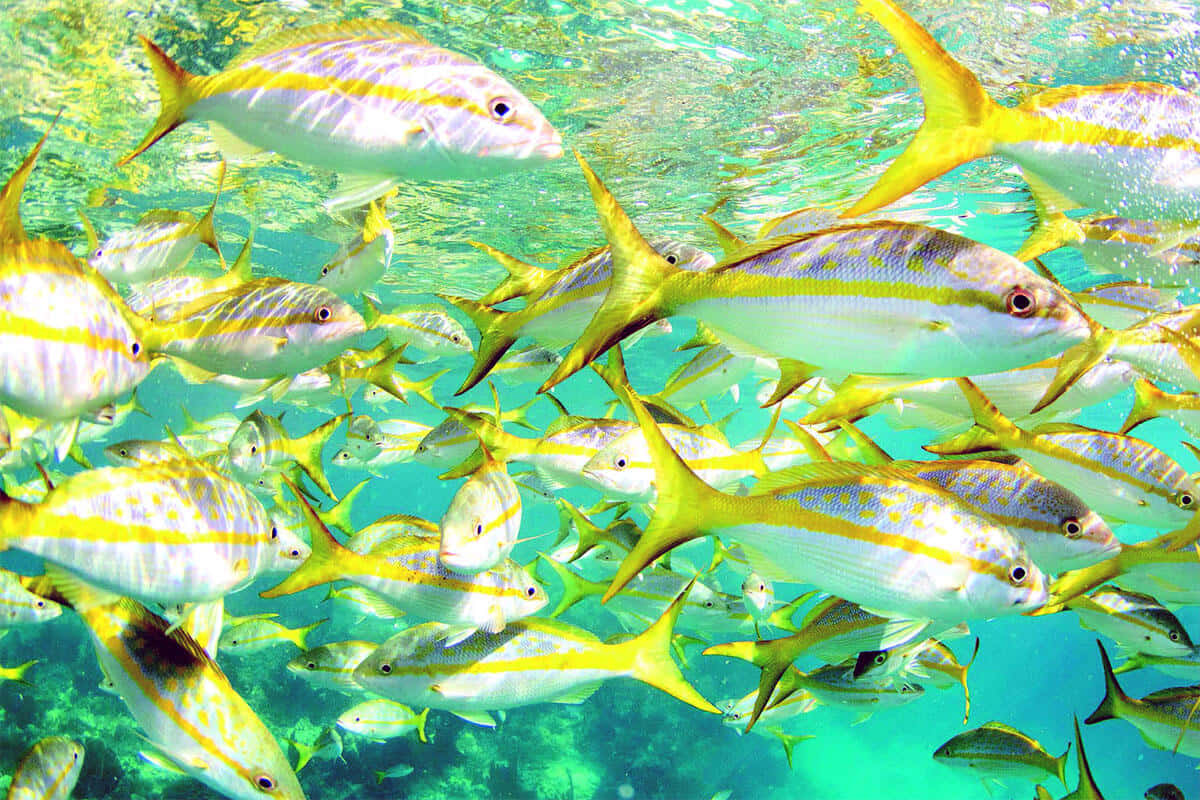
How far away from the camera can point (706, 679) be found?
18.7 meters

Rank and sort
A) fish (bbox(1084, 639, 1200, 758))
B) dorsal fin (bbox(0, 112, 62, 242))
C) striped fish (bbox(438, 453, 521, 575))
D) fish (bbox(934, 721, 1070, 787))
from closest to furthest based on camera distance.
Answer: dorsal fin (bbox(0, 112, 62, 242)), striped fish (bbox(438, 453, 521, 575)), fish (bbox(1084, 639, 1200, 758)), fish (bbox(934, 721, 1070, 787))

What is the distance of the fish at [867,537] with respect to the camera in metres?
2.24

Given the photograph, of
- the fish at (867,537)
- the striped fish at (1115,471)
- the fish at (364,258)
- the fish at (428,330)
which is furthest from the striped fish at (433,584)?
the fish at (428,330)

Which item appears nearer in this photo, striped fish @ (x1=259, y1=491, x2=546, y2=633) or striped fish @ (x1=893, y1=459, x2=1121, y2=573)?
striped fish @ (x1=893, y1=459, x2=1121, y2=573)

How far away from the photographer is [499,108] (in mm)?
2197

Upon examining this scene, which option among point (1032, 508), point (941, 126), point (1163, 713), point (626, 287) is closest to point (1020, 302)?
point (941, 126)

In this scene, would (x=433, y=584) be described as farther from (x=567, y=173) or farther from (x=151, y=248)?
(x=567, y=173)

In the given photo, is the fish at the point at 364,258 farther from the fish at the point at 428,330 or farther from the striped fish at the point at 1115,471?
the striped fish at the point at 1115,471

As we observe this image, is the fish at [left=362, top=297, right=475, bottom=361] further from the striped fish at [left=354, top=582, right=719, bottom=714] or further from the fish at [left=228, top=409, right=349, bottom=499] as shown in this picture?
the striped fish at [left=354, top=582, right=719, bottom=714]

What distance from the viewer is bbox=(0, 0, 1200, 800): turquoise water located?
7738 millimetres

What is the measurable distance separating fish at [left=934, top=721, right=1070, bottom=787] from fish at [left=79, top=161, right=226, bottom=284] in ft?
20.8

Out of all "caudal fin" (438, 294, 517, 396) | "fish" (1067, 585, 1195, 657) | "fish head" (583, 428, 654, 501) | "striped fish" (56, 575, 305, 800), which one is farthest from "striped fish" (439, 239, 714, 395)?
"fish" (1067, 585, 1195, 657)

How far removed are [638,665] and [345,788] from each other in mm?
10934

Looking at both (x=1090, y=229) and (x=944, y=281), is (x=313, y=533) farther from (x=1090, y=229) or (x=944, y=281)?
(x=1090, y=229)
